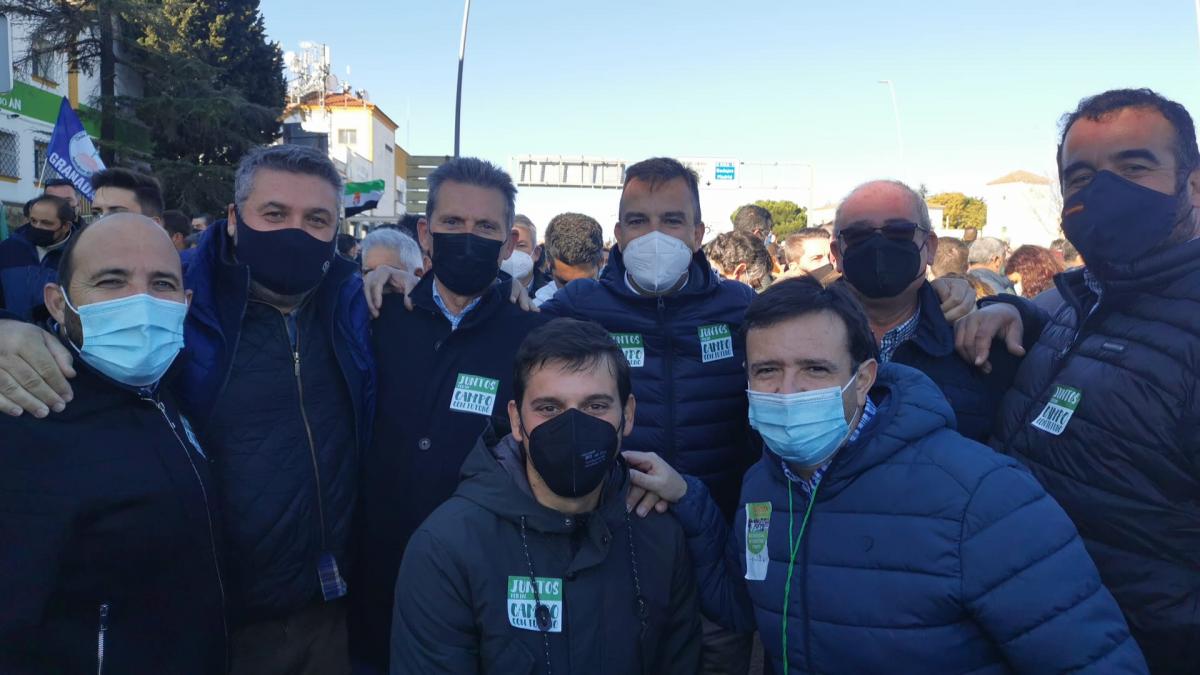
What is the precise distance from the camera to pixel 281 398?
9.15 feet

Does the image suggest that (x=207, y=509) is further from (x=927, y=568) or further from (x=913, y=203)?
(x=913, y=203)

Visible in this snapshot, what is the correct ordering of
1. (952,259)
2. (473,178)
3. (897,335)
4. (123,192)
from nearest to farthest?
(897,335) → (473,178) → (123,192) → (952,259)

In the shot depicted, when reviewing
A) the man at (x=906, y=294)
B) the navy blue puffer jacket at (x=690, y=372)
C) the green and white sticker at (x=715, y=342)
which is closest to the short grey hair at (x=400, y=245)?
the navy blue puffer jacket at (x=690, y=372)

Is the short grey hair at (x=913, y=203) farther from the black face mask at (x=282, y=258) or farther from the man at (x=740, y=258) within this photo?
the man at (x=740, y=258)

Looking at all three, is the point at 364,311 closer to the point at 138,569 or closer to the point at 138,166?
the point at 138,569

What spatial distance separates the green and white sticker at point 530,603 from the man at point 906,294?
5.11ft

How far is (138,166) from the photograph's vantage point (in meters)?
21.1

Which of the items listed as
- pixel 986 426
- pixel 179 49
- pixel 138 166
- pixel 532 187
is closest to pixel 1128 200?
pixel 986 426

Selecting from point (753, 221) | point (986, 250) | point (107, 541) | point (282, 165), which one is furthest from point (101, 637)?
point (986, 250)

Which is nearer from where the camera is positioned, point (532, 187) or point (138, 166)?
point (138, 166)

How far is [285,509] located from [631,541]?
1.23 meters

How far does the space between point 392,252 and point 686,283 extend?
107 inches

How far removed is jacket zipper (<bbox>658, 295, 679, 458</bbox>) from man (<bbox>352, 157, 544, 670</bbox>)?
0.54 metres

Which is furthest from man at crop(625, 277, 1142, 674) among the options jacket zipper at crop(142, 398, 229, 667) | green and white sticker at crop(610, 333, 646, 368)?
jacket zipper at crop(142, 398, 229, 667)
